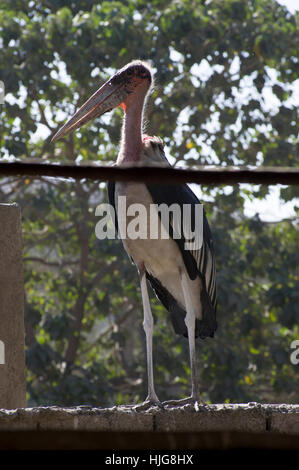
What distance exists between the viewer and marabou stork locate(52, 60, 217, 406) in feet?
14.7

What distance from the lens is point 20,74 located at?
9.76 meters

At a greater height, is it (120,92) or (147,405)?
(120,92)

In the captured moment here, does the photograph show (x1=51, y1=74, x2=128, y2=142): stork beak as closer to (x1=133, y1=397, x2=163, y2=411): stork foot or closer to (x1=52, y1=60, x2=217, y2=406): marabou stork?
(x1=52, y1=60, x2=217, y2=406): marabou stork

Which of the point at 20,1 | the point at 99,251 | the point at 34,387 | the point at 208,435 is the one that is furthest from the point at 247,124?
the point at 208,435

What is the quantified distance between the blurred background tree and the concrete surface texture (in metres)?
5.95

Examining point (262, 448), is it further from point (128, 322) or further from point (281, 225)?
point (128, 322)

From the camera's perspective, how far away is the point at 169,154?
1033cm

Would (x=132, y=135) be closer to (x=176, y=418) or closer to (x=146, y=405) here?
(x=146, y=405)

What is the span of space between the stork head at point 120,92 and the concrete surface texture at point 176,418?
2130 mm

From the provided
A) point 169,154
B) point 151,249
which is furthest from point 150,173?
point 169,154

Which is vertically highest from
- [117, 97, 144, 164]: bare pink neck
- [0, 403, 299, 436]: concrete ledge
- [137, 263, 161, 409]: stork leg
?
[117, 97, 144, 164]: bare pink neck

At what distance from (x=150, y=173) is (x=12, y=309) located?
2.90 m

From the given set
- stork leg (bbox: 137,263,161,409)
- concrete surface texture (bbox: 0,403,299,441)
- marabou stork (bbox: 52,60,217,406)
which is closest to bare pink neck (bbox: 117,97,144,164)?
marabou stork (bbox: 52,60,217,406)

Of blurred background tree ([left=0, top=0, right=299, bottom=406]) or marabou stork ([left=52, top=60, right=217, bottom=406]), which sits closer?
marabou stork ([left=52, top=60, right=217, bottom=406])
